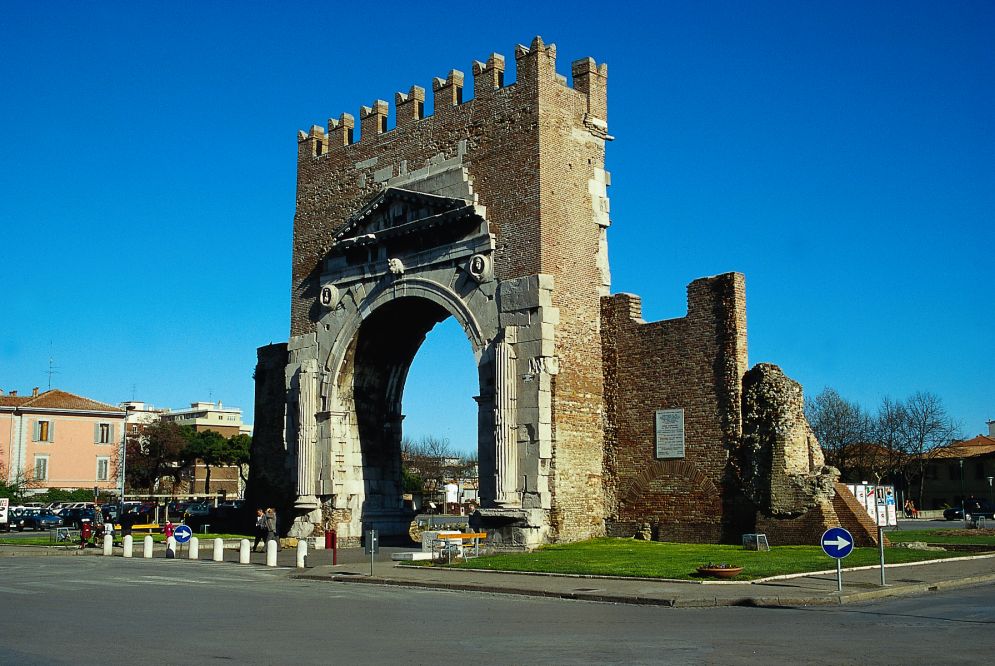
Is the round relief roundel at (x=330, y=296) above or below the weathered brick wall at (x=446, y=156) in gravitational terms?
below

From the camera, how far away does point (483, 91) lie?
2733 cm

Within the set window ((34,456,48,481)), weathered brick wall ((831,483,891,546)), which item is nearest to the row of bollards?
weathered brick wall ((831,483,891,546))

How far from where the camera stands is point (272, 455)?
3400cm

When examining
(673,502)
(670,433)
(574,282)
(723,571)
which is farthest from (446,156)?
(723,571)

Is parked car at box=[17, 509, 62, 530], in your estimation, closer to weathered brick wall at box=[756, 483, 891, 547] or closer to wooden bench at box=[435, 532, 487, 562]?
wooden bench at box=[435, 532, 487, 562]

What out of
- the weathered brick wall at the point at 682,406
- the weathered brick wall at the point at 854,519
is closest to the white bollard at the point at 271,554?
the weathered brick wall at the point at 682,406

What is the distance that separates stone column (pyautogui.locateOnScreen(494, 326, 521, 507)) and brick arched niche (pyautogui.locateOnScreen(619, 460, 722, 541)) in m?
3.28

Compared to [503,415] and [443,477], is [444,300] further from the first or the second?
[443,477]

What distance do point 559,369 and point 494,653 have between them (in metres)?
15.9

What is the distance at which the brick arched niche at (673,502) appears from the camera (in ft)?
80.3

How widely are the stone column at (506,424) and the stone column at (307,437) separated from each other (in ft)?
24.3

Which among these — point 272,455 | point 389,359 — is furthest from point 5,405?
point 389,359

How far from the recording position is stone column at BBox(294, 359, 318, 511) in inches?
1169

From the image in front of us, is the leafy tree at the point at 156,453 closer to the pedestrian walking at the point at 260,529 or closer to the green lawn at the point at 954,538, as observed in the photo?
the pedestrian walking at the point at 260,529
